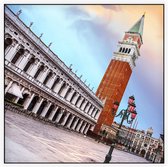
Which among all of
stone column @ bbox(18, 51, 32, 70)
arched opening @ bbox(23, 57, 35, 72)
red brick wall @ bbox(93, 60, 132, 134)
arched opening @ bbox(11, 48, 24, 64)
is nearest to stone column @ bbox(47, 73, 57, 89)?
arched opening @ bbox(23, 57, 35, 72)

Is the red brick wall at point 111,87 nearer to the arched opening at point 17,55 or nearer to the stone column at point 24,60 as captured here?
the stone column at point 24,60

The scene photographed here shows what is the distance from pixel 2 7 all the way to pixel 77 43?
16.9 feet

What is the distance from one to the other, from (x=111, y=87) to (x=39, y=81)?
90.4 ft

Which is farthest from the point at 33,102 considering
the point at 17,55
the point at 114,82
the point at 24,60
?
the point at 114,82

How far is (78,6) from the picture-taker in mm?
13414

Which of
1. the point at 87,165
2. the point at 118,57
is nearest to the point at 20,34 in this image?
the point at 87,165

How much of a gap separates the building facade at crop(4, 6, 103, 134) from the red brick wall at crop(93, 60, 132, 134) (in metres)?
10.7

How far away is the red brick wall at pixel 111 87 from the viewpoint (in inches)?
2052

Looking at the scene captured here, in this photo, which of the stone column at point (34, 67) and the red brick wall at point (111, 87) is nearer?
the stone column at point (34, 67)

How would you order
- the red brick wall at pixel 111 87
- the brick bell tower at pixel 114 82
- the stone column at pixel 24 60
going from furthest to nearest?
the red brick wall at pixel 111 87, the brick bell tower at pixel 114 82, the stone column at pixel 24 60

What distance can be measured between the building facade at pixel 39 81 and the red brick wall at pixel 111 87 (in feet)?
35.0

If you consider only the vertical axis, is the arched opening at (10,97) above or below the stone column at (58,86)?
below

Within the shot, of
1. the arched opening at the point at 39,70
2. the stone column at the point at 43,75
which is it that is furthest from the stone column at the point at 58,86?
the arched opening at the point at 39,70

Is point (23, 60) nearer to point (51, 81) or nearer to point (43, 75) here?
point (43, 75)
